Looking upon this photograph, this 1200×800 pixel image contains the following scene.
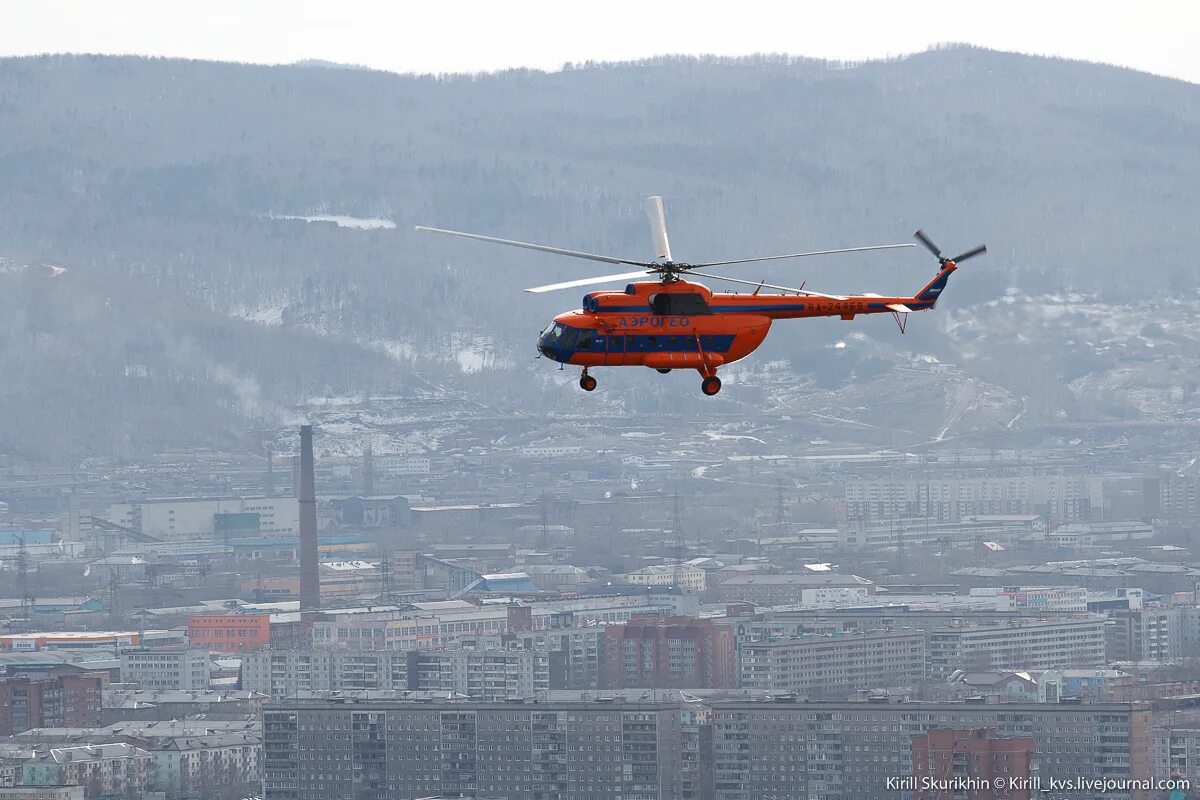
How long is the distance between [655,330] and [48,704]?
50.5 meters

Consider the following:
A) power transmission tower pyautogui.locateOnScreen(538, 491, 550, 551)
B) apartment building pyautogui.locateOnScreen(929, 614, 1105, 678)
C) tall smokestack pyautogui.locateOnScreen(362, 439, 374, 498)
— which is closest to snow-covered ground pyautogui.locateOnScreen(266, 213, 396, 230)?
tall smokestack pyautogui.locateOnScreen(362, 439, 374, 498)

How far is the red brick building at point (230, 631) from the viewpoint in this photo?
3450 inches

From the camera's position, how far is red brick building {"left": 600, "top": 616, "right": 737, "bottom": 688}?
246 ft

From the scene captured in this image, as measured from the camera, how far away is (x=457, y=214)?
18812 centimetres

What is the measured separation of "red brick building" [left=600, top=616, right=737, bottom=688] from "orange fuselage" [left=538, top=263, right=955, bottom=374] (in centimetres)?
5299

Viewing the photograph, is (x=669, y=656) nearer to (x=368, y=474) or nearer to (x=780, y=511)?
(x=780, y=511)

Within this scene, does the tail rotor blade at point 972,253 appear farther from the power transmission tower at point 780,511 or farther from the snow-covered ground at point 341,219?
the snow-covered ground at point 341,219

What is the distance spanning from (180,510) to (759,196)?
222 feet

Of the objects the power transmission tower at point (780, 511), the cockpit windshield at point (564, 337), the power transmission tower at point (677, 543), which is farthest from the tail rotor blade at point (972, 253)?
the power transmission tower at point (780, 511)

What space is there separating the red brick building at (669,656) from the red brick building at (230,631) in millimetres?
13226

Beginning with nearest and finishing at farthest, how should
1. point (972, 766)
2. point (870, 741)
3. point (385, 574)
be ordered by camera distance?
point (972, 766) → point (870, 741) → point (385, 574)

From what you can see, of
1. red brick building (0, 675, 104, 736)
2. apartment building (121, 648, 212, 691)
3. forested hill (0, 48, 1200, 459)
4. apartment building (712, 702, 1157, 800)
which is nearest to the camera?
apartment building (712, 702, 1157, 800)

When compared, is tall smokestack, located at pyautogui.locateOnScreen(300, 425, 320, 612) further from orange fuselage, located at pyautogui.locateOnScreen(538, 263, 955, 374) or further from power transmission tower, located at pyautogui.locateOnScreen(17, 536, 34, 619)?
orange fuselage, located at pyautogui.locateOnScreen(538, 263, 955, 374)

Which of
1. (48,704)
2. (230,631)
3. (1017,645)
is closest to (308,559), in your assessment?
(230,631)
